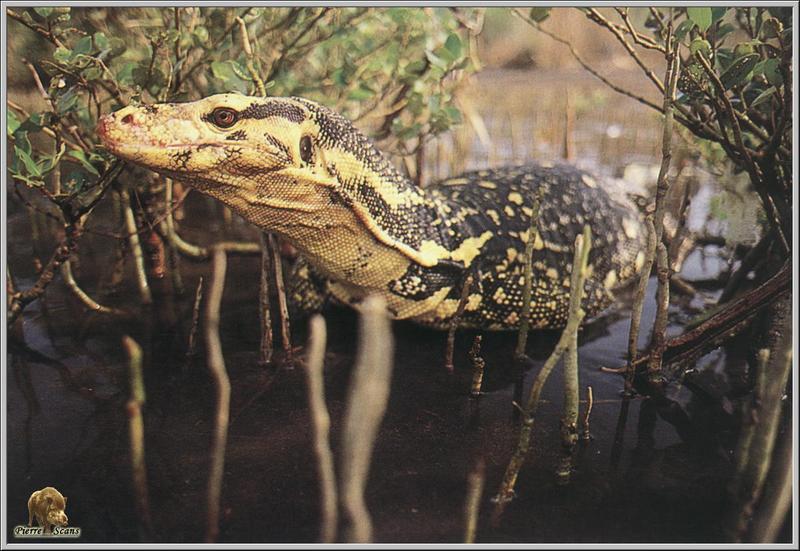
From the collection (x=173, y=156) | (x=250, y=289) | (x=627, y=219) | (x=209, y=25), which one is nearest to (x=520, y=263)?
(x=627, y=219)

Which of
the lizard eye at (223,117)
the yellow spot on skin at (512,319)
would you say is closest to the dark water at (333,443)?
the yellow spot on skin at (512,319)

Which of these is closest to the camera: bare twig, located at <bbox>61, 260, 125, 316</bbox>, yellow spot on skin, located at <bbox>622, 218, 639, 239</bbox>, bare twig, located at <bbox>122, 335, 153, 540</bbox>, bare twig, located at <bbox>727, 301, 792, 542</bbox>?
bare twig, located at <bbox>122, 335, 153, 540</bbox>

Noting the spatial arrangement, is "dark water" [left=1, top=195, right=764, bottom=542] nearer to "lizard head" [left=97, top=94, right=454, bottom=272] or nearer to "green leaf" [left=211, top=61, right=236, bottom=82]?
"lizard head" [left=97, top=94, right=454, bottom=272]

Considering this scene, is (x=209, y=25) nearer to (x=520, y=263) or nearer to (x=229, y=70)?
(x=229, y=70)

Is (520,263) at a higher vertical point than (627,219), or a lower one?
lower

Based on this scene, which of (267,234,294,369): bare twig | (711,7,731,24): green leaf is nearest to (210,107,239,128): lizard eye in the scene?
(267,234,294,369): bare twig

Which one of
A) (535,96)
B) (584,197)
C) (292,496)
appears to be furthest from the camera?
(535,96)
